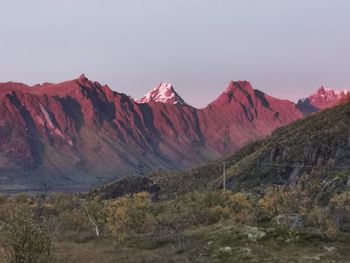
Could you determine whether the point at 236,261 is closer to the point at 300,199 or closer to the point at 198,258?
the point at 198,258

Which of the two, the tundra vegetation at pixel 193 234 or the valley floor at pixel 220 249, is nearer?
the tundra vegetation at pixel 193 234

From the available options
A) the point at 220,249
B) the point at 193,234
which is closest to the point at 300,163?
the point at 193,234

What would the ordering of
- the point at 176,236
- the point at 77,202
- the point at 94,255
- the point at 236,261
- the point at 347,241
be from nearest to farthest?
the point at 236,261, the point at 347,241, the point at 94,255, the point at 176,236, the point at 77,202

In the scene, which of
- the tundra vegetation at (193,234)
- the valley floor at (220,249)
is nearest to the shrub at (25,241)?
the tundra vegetation at (193,234)

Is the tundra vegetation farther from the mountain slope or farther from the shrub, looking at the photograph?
the mountain slope

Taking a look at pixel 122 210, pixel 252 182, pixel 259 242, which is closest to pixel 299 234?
pixel 259 242

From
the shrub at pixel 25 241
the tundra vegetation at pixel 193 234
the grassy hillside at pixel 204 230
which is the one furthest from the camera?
the grassy hillside at pixel 204 230

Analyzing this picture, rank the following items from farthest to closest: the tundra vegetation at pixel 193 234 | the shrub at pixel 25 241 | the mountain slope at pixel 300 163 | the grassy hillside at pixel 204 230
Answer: the mountain slope at pixel 300 163 → the grassy hillside at pixel 204 230 → the tundra vegetation at pixel 193 234 → the shrub at pixel 25 241

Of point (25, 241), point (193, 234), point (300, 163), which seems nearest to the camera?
point (25, 241)

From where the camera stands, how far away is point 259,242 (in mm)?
61125

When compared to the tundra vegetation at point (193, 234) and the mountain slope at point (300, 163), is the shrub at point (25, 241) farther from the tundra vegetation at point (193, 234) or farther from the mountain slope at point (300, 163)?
the mountain slope at point (300, 163)

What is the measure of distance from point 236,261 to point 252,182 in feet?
409

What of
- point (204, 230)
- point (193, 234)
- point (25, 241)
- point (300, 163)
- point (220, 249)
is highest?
point (300, 163)

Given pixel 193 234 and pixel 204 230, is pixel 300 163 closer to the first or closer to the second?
pixel 204 230
